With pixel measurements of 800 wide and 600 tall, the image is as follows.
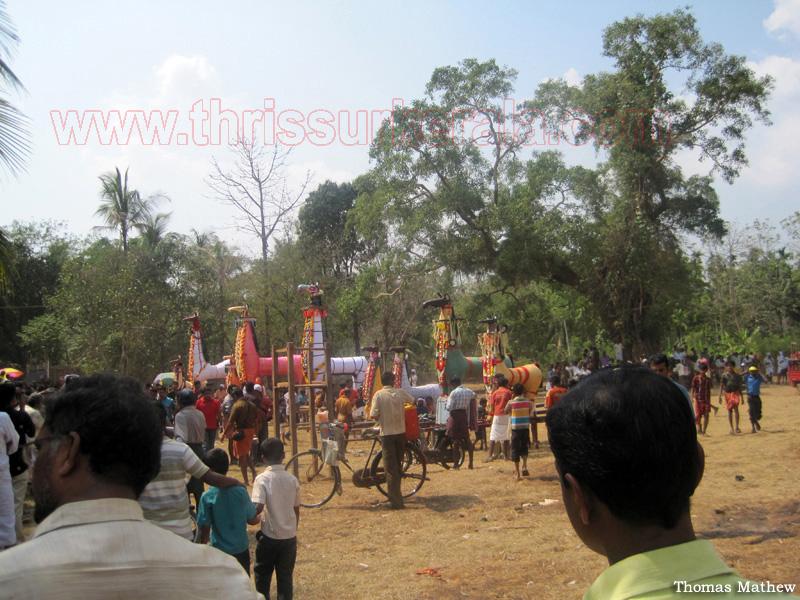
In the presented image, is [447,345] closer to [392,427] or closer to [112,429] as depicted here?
[392,427]

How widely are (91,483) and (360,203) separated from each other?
25417mm

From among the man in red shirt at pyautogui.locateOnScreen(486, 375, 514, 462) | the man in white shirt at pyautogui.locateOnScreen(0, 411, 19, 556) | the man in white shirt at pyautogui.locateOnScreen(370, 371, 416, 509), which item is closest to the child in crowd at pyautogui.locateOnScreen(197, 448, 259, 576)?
the man in white shirt at pyautogui.locateOnScreen(0, 411, 19, 556)

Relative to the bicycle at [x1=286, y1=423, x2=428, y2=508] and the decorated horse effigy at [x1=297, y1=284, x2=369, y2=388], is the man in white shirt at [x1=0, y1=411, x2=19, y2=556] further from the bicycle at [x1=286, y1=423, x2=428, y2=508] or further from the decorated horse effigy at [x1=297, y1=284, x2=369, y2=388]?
the decorated horse effigy at [x1=297, y1=284, x2=369, y2=388]

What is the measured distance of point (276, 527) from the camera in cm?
581

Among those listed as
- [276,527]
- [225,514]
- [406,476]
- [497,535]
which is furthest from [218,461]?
[406,476]

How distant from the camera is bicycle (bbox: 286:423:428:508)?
11062 millimetres

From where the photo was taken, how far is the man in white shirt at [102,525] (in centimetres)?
162

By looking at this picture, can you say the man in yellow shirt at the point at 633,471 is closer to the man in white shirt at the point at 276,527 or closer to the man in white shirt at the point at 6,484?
the man in white shirt at the point at 276,527

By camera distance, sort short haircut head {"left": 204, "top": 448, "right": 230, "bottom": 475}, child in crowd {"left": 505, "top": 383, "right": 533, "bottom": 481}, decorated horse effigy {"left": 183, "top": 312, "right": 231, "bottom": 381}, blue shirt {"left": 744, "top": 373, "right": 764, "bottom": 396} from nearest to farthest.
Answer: short haircut head {"left": 204, "top": 448, "right": 230, "bottom": 475}
child in crowd {"left": 505, "top": 383, "right": 533, "bottom": 481}
blue shirt {"left": 744, "top": 373, "right": 764, "bottom": 396}
decorated horse effigy {"left": 183, "top": 312, "right": 231, "bottom": 381}

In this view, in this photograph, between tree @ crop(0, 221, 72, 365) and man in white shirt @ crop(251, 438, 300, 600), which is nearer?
man in white shirt @ crop(251, 438, 300, 600)

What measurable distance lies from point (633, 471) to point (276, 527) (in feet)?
15.8

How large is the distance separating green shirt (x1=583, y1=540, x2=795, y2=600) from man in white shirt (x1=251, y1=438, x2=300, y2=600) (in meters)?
4.75

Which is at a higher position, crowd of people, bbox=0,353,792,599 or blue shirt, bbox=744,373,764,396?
crowd of people, bbox=0,353,792,599

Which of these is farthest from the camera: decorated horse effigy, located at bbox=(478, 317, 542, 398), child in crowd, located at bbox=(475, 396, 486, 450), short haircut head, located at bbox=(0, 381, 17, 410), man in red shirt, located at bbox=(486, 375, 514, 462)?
decorated horse effigy, located at bbox=(478, 317, 542, 398)
